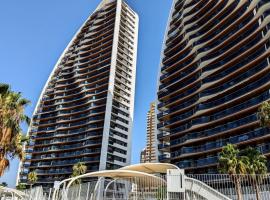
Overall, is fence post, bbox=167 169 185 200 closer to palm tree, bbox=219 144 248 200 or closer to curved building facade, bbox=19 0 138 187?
palm tree, bbox=219 144 248 200

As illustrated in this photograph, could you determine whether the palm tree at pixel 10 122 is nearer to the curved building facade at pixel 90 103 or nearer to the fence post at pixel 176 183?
the fence post at pixel 176 183

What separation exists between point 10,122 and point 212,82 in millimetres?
46136

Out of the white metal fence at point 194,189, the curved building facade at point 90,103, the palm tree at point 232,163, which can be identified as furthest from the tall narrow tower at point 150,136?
the white metal fence at point 194,189

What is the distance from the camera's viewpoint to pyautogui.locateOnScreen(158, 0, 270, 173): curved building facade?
5178 cm

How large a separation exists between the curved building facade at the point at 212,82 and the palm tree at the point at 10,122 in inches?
1432

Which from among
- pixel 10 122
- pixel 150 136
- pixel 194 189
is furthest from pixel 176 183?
pixel 150 136

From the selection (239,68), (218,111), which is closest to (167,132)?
(218,111)

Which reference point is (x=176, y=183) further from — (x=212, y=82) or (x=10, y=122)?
(x=212, y=82)

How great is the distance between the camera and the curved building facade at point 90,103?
85438 mm

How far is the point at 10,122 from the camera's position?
23859 mm

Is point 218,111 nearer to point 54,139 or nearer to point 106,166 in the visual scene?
point 106,166

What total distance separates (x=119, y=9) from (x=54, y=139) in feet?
170

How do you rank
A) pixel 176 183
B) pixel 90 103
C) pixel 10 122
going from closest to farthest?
pixel 176 183 < pixel 10 122 < pixel 90 103

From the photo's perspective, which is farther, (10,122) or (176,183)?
(10,122)
